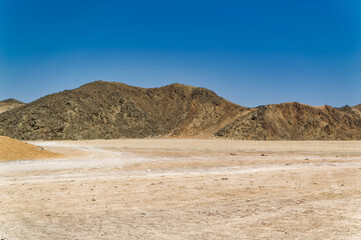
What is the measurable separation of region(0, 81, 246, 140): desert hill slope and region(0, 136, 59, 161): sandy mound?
41549mm

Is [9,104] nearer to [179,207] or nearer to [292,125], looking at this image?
[292,125]

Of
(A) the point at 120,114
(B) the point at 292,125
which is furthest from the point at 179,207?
(A) the point at 120,114

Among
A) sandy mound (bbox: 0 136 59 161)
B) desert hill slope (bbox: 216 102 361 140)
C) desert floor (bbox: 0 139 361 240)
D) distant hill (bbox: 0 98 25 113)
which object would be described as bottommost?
desert floor (bbox: 0 139 361 240)

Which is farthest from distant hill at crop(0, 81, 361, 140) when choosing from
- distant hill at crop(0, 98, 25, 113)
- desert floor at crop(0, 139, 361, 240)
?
desert floor at crop(0, 139, 361, 240)

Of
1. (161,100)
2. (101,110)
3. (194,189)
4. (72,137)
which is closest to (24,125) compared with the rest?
(72,137)

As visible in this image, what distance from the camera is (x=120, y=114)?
81250mm

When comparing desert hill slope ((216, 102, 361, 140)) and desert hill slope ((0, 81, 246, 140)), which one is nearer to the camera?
desert hill slope ((0, 81, 246, 140))

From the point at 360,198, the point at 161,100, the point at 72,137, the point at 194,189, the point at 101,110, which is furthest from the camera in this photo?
the point at 161,100

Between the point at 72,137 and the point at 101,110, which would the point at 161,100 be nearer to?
the point at 101,110

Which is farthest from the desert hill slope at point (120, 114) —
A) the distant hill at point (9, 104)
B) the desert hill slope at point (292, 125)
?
the distant hill at point (9, 104)

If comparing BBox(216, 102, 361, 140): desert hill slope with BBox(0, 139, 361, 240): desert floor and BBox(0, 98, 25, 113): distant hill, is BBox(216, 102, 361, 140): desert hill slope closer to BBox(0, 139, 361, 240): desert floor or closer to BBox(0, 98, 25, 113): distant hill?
BBox(0, 139, 361, 240): desert floor

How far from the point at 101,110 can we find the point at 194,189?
69.0 metres

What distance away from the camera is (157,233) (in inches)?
283

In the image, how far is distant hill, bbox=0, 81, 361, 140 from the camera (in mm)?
70375
